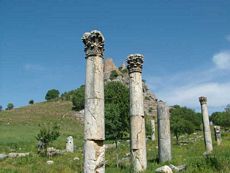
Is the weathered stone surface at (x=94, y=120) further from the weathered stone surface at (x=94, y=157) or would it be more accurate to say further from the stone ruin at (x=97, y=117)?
the weathered stone surface at (x=94, y=157)

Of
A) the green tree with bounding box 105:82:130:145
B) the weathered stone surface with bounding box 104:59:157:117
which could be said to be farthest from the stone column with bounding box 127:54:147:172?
the weathered stone surface with bounding box 104:59:157:117

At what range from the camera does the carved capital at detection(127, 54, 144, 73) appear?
1723cm

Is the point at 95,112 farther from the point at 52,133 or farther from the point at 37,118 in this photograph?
the point at 37,118

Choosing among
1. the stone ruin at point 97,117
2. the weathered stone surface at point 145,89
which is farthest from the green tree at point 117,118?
the weathered stone surface at point 145,89

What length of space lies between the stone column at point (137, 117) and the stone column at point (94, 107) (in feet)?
16.0

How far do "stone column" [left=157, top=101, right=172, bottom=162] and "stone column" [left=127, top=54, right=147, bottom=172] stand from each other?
4259 mm

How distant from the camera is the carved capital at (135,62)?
A: 17.2 m

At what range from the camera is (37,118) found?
70.9 metres

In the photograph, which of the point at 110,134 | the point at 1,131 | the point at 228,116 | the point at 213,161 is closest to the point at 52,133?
the point at 110,134

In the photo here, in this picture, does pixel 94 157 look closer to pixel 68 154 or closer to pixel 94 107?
pixel 94 107

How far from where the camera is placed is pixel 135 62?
17.3 m

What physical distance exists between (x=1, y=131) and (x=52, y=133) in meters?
22.6

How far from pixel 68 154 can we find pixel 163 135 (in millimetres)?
11190

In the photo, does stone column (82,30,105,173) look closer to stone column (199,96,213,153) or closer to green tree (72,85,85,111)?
stone column (199,96,213,153)
